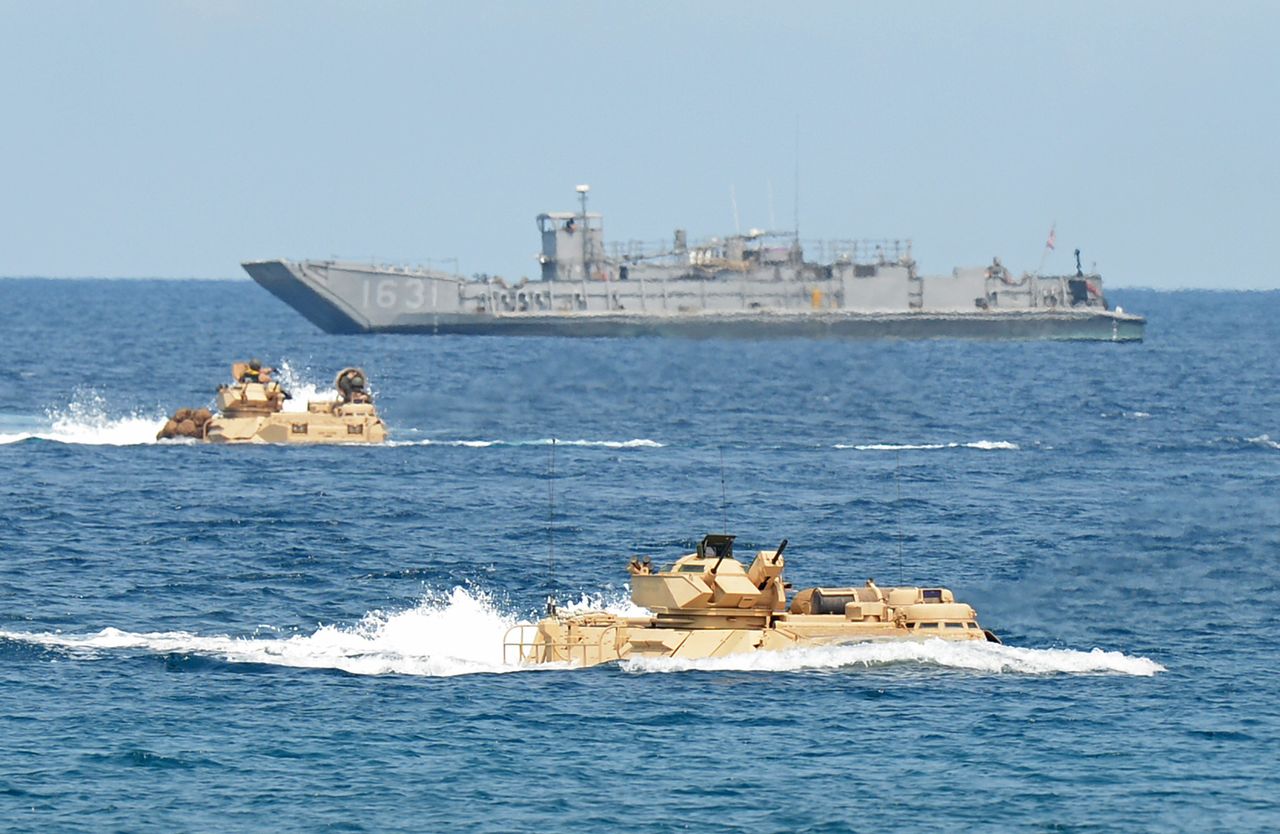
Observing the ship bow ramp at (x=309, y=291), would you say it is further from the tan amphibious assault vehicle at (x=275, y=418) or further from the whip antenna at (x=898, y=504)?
the whip antenna at (x=898, y=504)

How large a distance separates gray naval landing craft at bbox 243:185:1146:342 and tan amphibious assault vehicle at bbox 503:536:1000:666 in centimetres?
12288

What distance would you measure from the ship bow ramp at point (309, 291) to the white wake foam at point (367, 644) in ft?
387

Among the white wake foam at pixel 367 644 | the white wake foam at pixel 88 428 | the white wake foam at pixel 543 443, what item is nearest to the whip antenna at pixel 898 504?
the white wake foam at pixel 543 443

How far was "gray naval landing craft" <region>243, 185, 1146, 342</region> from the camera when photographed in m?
167

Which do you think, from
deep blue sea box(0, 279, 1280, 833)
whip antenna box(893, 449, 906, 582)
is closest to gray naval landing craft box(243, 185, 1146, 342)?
deep blue sea box(0, 279, 1280, 833)

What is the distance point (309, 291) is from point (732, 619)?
126125 mm

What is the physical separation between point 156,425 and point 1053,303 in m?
101

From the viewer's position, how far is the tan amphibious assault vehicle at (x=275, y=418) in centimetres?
8519

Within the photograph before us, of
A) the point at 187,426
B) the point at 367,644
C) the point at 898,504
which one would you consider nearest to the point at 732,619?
the point at 367,644

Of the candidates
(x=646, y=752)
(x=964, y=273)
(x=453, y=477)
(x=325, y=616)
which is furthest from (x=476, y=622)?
(x=964, y=273)

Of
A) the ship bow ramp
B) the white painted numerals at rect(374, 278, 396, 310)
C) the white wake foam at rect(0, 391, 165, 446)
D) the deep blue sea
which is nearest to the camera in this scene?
the deep blue sea

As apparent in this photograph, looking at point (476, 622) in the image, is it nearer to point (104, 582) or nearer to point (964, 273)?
point (104, 582)

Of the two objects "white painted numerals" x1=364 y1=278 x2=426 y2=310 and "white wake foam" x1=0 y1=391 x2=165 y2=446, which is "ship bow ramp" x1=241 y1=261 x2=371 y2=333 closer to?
"white painted numerals" x1=364 y1=278 x2=426 y2=310

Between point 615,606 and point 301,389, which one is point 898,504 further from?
point 301,389
